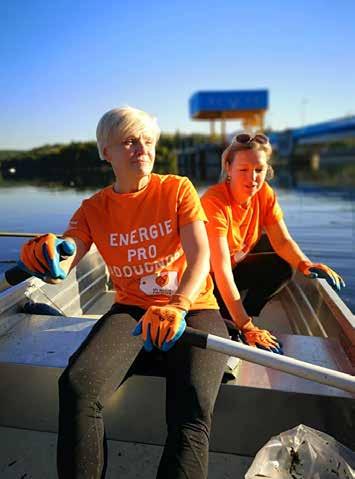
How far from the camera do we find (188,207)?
1.77 m

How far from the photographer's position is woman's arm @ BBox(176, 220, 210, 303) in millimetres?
1629

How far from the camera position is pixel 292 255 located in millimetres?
2445

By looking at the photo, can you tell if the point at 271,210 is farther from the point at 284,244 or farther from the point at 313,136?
the point at 313,136

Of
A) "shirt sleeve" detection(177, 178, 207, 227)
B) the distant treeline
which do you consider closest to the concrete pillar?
the distant treeline

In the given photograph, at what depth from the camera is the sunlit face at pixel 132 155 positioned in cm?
169

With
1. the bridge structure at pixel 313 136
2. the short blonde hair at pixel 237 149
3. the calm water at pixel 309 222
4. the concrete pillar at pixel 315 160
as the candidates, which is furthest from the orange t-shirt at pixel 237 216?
the concrete pillar at pixel 315 160

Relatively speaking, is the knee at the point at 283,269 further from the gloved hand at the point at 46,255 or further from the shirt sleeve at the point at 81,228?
the gloved hand at the point at 46,255

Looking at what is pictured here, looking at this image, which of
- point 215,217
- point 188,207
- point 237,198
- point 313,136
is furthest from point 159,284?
point 313,136

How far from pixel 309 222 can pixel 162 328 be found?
10899 millimetres

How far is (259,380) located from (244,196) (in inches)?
41.0

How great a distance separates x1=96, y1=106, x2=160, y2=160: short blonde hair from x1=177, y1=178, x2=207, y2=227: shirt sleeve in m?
0.32

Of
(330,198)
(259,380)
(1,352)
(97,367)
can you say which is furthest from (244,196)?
(330,198)

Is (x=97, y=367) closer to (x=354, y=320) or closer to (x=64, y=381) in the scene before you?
(x=64, y=381)

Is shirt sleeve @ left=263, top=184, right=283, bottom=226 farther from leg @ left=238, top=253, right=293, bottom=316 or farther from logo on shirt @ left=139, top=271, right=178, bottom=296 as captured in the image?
logo on shirt @ left=139, top=271, right=178, bottom=296
